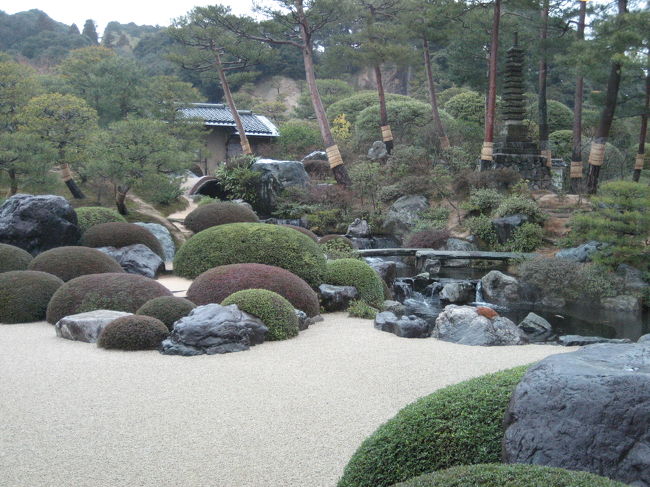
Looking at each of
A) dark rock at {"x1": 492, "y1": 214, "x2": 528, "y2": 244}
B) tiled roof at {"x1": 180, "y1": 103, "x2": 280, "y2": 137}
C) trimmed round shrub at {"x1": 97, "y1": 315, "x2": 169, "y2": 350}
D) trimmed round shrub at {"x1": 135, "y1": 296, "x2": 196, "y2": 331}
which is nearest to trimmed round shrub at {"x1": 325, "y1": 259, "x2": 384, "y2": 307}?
trimmed round shrub at {"x1": 135, "y1": 296, "x2": 196, "y2": 331}

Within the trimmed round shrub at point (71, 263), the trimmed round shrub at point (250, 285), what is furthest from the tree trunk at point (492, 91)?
the trimmed round shrub at point (71, 263)

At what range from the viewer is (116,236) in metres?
12.1

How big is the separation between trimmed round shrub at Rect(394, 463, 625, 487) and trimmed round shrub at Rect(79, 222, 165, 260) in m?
10.7

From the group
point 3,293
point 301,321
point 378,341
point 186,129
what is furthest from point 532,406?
point 186,129

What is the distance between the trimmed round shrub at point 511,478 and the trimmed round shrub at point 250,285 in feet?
20.9

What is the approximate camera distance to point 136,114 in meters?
24.2

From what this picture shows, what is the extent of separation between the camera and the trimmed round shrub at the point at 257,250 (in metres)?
10.1

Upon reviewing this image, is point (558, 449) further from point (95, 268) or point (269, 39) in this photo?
point (269, 39)

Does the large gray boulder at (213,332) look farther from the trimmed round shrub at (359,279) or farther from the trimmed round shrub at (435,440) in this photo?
the trimmed round shrub at (435,440)

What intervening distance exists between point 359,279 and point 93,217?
622cm

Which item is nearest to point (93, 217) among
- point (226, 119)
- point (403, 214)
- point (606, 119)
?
point (403, 214)

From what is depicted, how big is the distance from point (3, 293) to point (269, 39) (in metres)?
15.2

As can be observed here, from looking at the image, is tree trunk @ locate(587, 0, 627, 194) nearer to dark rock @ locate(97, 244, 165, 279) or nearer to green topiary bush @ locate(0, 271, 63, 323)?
dark rock @ locate(97, 244, 165, 279)

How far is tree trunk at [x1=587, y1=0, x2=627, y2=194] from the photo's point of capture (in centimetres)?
1656
